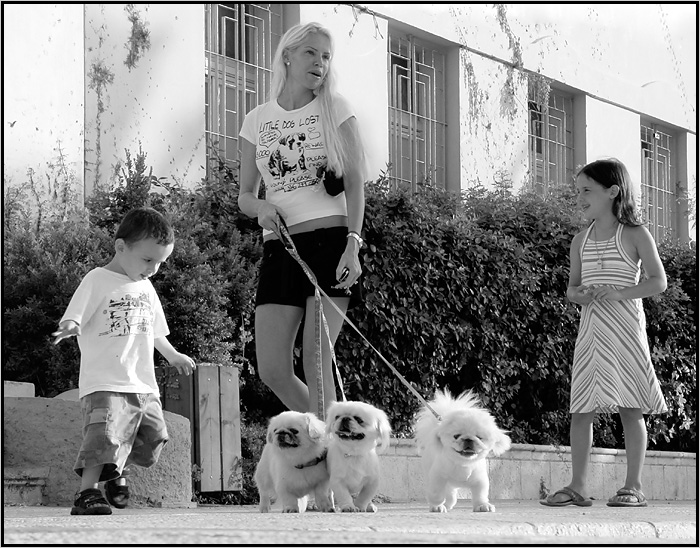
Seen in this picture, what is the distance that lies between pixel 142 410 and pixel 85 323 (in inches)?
19.2

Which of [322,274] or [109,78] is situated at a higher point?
[109,78]

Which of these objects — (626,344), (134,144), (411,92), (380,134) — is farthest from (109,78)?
(626,344)

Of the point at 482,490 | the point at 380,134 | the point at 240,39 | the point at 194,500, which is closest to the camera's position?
the point at 482,490

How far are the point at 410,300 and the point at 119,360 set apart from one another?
4766 millimetres

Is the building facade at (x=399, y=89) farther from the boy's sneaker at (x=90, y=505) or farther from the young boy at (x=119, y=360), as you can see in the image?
the boy's sneaker at (x=90, y=505)

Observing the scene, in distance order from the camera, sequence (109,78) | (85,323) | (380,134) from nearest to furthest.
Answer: (85,323)
(109,78)
(380,134)

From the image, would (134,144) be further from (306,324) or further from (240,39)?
(306,324)

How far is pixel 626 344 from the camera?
6457 mm

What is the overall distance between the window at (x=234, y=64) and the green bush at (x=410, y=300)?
1.66 ft

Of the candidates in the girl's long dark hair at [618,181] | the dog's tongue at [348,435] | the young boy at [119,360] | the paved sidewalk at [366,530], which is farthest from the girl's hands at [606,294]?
the young boy at [119,360]

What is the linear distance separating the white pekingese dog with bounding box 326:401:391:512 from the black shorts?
58 cm

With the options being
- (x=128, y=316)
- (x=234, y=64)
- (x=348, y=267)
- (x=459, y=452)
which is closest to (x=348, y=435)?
(x=459, y=452)

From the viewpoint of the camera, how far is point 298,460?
5289 mm

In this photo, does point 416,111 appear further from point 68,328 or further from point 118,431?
point 68,328
